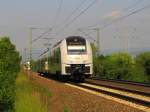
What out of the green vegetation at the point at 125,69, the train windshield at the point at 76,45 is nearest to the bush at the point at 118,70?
the green vegetation at the point at 125,69

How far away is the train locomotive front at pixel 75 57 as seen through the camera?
128 feet

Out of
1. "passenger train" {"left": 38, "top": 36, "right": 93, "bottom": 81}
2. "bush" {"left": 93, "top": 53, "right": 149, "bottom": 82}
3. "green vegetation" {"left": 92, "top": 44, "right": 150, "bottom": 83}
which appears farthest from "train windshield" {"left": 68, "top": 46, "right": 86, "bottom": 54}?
"green vegetation" {"left": 92, "top": 44, "right": 150, "bottom": 83}

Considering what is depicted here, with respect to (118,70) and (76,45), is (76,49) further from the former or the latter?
(118,70)

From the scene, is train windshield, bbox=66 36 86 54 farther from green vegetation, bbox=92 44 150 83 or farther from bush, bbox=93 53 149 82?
green vegetation, bbox=92 44 150 83

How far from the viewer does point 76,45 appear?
39.7 metres

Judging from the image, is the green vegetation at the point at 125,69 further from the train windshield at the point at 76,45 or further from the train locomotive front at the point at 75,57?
the train windshield at the point at 76,45

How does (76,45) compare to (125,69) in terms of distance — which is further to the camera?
(125,69)

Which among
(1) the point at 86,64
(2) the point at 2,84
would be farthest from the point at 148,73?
(2) the point at 2,84

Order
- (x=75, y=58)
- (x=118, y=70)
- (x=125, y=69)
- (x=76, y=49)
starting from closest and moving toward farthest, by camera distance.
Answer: (x=75, y=58) < (x=76, y=49) < (x=125, y=69) < (x=118, y=70)

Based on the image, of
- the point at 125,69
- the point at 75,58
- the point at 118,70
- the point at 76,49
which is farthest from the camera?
the point at 118,70

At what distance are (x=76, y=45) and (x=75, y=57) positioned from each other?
106 cm

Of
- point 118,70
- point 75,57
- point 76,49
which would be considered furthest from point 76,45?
point 118,70

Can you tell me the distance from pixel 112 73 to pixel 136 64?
3102 mm

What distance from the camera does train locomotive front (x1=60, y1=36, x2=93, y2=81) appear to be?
39156 mm
